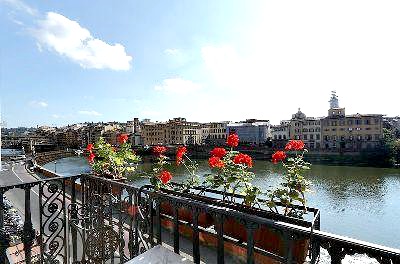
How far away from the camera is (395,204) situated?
2670 cm

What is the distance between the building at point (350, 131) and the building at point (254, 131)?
17.6 meters

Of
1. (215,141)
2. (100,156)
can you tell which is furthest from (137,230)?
(215,141)

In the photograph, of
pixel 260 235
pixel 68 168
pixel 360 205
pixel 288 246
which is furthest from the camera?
pixel 68 168

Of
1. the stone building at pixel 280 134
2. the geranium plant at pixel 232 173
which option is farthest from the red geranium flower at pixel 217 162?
the stone building at pixel 280 134

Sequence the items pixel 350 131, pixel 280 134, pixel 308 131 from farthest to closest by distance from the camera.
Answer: pixel 280 134, pixel 308 131, pixel 350 131

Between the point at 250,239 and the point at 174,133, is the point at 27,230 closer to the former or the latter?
the point at 250,239

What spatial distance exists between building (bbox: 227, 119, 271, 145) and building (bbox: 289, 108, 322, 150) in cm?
975

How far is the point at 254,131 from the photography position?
3322 inches

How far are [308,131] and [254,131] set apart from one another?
15.6 m

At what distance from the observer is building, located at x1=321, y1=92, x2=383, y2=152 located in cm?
6322

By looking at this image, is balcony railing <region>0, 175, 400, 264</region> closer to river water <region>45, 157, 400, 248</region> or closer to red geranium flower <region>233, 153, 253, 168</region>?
red geranium flower <region>233, 153, 253, 168</region>

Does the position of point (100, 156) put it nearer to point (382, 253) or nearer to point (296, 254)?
point (296, 254)

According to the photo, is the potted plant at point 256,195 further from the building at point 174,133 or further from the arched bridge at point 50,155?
the building at point 174,133

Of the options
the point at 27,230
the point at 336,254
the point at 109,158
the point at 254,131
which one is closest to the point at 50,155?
the point at 254,131
